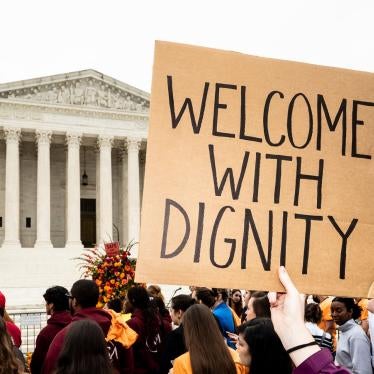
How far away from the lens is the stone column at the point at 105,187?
39.4 m

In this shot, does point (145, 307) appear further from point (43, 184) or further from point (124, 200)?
point (124, 200)

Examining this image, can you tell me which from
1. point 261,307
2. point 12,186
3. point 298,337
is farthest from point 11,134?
point 298,337

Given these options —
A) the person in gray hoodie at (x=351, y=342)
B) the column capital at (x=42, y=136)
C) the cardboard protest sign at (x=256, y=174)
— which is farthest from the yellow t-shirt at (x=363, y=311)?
the column capital at (x=42, y=136)

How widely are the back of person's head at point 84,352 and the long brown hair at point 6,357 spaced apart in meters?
Answer: 0.41

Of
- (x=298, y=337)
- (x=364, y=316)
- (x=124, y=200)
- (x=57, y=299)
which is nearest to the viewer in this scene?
(x=298, y=337)

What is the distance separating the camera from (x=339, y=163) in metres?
2.89

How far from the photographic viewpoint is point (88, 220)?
140 ft

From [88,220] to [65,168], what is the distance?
4669mm

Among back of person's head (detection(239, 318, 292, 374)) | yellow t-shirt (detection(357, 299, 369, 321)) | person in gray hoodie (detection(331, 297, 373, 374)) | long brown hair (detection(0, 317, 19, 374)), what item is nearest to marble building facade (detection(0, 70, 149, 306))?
yellow t-shirt (detection(357, 299, 369, 321))

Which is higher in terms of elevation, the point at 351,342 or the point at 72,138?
the point at 72,138

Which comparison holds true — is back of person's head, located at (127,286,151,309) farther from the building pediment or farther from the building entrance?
the building entrance

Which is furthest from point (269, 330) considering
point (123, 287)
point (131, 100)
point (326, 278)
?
point (131, 100)

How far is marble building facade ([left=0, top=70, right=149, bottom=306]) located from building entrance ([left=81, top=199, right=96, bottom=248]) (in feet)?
0.27

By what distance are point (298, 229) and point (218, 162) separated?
558 mm
